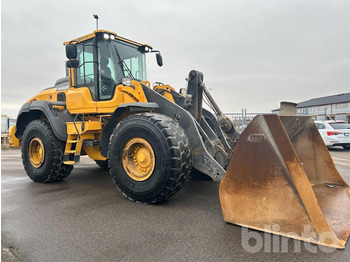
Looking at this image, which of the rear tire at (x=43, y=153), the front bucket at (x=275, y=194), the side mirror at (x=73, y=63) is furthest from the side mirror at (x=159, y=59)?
the front bucket at (x=275, y=194)

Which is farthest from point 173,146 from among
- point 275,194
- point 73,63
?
point 73,63

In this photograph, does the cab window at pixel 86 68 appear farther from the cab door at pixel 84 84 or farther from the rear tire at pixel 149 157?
the rear tire at pixel 149 157

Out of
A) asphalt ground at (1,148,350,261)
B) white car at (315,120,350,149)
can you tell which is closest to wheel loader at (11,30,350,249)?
asphalt ground at (1,148,350,261)

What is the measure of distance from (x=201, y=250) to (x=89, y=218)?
1634 millimetres

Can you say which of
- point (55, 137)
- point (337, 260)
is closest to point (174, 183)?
point (337, 260)

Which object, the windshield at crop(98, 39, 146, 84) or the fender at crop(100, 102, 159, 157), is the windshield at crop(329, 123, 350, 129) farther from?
the fender at crop(100, 102, 159, 157)

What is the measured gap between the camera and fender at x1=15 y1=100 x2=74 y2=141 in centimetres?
521

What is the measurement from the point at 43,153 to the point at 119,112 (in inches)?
82.8

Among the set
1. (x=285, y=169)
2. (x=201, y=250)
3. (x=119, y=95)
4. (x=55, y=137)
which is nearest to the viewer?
(x=201, y=250)

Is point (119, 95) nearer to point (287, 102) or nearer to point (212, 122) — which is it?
point (212, 122)

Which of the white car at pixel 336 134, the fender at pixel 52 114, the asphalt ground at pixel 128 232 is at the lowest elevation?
the asphalt ground at pixel 128 232

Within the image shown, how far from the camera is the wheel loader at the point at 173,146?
276 centimetres

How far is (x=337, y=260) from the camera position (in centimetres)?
230

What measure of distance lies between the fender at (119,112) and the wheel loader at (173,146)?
0.7 inches
